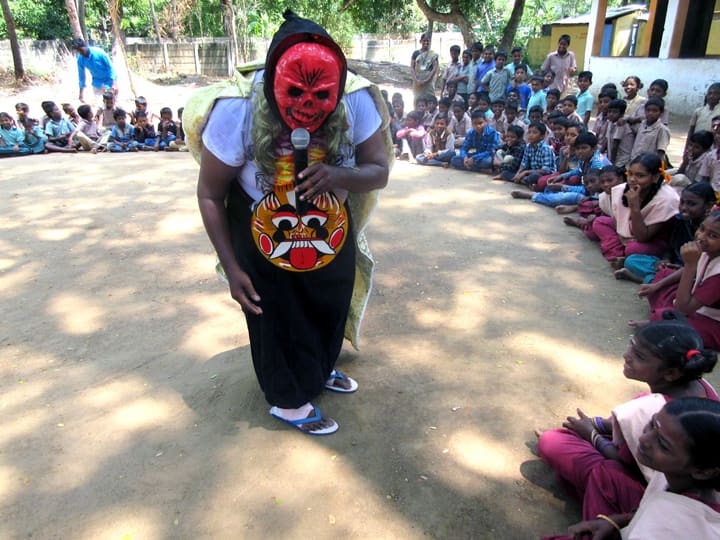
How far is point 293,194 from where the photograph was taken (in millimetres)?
1845

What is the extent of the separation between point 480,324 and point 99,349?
2.11m

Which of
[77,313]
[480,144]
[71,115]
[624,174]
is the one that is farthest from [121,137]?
[624,174]

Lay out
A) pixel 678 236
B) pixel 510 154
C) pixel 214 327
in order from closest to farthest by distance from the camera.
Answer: pixel 214 327 < pixel 678 236 < pixel 510 154

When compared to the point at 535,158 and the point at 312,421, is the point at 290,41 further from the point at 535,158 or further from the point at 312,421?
the point at 535,158

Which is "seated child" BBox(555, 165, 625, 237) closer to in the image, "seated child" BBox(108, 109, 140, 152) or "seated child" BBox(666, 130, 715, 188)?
"seated child" BBox(666, 130, 715, 188)

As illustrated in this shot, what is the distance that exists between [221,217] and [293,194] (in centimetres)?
27

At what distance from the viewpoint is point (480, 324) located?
3061 mm

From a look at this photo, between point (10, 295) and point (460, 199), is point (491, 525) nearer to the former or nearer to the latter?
point (10, 295)

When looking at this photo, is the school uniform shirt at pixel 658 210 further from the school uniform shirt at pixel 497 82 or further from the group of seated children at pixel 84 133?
the group of seated children at pixel 84 133

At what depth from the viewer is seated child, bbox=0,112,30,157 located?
26.4ft

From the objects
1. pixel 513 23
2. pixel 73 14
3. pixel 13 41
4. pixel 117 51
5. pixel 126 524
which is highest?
pixel 73 14

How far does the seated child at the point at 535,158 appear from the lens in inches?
233

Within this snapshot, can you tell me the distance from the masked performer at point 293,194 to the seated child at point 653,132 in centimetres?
453

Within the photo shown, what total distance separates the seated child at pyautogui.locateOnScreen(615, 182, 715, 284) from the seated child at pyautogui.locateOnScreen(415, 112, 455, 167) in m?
3.78
